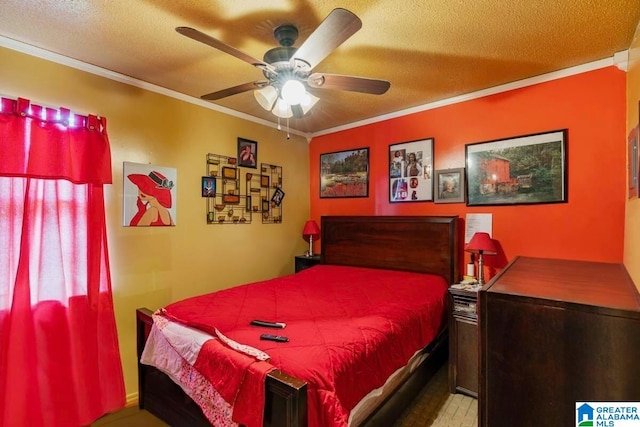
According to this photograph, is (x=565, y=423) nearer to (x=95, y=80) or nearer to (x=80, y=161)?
(x=80, y=161)

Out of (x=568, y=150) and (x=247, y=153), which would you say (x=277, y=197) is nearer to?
(x=247, y=153)

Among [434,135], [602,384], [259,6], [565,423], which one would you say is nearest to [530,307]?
[602,384]

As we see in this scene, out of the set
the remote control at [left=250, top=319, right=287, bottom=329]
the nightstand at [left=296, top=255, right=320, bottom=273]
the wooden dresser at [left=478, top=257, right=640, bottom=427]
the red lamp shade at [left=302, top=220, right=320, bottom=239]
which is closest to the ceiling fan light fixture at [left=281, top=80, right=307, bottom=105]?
the remote control at [left=250, top=319, right=287, bottom=329]

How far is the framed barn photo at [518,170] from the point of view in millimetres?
2476

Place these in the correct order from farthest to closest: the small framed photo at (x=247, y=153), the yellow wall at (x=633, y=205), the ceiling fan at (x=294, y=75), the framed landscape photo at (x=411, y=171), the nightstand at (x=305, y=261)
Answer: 1. the nightstand at (x=305, y=261)
2. the small framed photo at (x=247, y=153)
3. the framed landscape photo at (x=411, y=171)
4. the yellow wall at (x=633, y=205)
5. the ceiling fan at (x=294, y=75)

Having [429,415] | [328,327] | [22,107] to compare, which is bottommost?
[429,415]

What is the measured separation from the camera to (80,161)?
218 cm

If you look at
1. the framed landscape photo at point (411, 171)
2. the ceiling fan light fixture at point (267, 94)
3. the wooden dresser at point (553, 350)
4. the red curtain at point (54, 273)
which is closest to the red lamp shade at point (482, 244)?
the framed landscape photo at point (411, 171)

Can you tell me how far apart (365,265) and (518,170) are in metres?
1.75

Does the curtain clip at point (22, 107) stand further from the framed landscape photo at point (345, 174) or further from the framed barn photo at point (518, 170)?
the framed barn photo at point (518, 170)

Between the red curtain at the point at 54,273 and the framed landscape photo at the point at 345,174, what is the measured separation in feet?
7.95

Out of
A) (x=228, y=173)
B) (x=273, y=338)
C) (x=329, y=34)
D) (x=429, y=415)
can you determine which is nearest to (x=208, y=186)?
(x=228, y=173)

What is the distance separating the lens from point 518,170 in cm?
264

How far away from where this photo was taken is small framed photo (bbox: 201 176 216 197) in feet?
9.98
